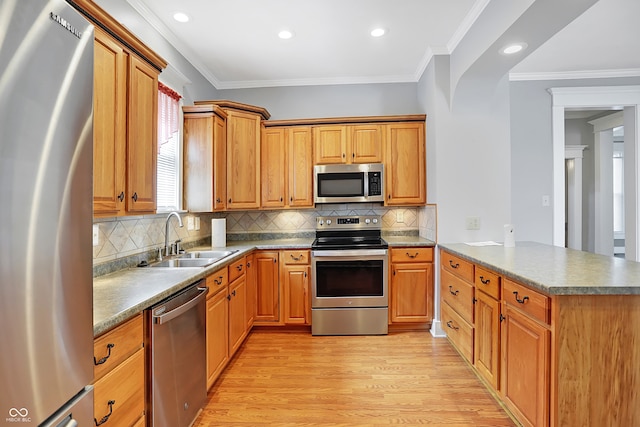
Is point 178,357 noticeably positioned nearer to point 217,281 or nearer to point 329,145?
point 217,281

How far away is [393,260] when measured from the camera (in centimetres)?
328

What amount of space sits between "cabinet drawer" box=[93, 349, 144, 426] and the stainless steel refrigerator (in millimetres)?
173

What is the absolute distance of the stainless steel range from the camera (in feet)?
10.6

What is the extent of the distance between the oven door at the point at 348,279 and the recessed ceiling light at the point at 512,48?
77.2 inches

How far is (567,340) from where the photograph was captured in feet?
4.75

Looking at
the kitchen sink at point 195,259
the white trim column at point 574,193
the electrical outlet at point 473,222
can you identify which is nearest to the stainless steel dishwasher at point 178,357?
the kitchen sink at point 195,259

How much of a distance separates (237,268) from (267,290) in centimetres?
68

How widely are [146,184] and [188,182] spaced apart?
43.4 inches

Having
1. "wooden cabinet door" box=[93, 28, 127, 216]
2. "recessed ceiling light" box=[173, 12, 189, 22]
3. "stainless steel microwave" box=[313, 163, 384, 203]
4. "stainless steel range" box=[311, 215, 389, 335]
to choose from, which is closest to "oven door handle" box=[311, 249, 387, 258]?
"stainless steel range" box=[311, 215, 389, 335]

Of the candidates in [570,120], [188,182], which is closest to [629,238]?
[570,120]

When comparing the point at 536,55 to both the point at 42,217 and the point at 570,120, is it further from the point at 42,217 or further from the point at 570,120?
the point at 42,217

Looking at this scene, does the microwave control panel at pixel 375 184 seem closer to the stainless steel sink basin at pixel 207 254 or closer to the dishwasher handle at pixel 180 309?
the stainless steel sink basin at pixel 207 254

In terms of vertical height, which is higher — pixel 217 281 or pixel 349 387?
pixel 217 281

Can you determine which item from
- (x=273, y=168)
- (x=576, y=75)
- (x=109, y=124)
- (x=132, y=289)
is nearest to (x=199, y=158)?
(x=273, y=168)
